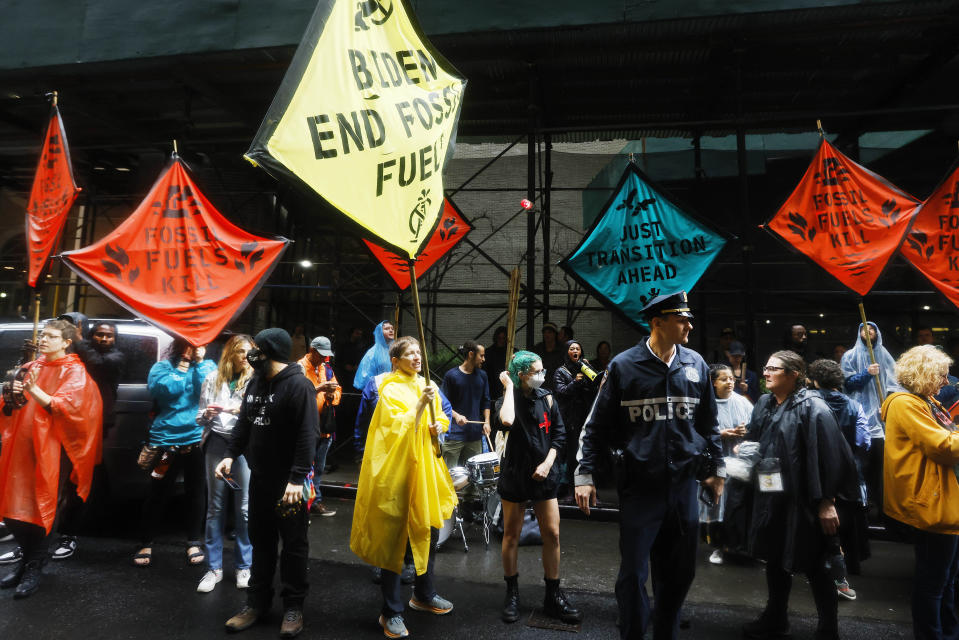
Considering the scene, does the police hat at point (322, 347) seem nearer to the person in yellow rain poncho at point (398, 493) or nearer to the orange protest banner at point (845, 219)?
the person in yellow rain poncho at point (398, 493)

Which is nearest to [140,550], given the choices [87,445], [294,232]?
[87,445]

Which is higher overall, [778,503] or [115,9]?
[115,9]

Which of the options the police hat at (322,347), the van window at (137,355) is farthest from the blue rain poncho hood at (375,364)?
the van window at (137,355)

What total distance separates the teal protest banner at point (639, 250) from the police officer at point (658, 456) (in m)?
3.17

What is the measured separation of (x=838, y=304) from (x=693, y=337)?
2668 mm

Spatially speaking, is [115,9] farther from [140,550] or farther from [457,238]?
[140,550]

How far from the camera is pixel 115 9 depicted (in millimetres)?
7496

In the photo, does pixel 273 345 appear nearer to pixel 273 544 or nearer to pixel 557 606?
pixel 273 544

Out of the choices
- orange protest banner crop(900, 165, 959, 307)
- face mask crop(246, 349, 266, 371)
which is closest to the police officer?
face mask crop(246, 349, 266, 371)

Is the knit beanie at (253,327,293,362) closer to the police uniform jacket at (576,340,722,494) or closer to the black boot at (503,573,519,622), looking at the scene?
the police uniform jacket at (576,340,722,494)

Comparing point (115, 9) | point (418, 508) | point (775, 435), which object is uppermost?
point (115, 9)

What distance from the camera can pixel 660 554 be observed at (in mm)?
3014

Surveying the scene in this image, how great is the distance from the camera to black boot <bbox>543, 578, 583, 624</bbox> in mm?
3713

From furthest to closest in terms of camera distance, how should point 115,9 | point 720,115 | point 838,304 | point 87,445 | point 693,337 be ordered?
point 693,337, point 838,304, point 720,115, point 115,9, point 87,445
